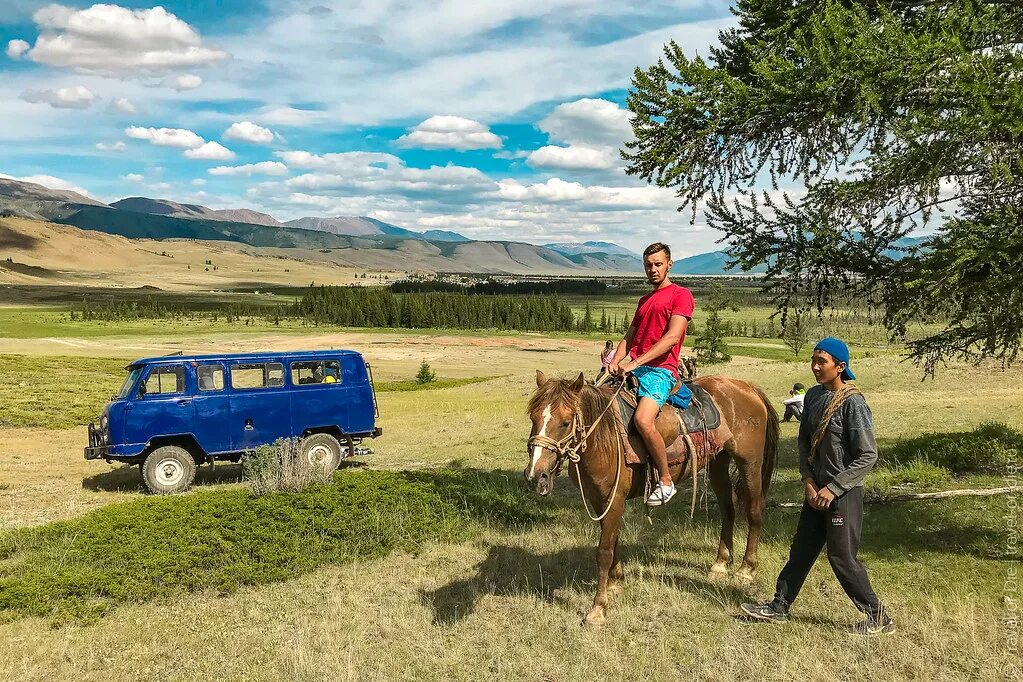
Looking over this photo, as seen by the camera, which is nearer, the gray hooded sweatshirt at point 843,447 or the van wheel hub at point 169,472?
the gray hooded sweatshirt at point 843,447

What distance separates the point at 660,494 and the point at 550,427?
5.48 ft

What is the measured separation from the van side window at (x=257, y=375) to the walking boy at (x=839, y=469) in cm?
1352

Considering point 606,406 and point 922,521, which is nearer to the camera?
point 606,406

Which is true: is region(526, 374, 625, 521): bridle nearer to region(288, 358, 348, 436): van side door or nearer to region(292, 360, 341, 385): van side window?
region(288, 358, 348, 436): van side door

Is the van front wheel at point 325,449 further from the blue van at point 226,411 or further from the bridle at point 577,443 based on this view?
the bridle at point 577,443

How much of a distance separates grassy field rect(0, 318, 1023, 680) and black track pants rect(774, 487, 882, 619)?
0.42 metres

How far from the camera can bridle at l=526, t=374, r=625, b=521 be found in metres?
6.36

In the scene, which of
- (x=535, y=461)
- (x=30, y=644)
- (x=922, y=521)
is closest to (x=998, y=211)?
(x=922, y=521)

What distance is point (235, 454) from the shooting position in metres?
16.5

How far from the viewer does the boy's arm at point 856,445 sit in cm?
579

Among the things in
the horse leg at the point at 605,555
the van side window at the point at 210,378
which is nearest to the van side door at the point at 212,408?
the van side window at the point at 210,378

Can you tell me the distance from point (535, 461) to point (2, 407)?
33.9 m

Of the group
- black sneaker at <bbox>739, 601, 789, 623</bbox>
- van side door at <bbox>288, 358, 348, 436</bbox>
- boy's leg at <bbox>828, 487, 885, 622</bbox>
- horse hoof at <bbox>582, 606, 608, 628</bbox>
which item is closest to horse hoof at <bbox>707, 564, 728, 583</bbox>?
black sneaker at <bbox>739, 601, 789, 623</bbox>

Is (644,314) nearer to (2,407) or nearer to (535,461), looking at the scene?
(535,461)
